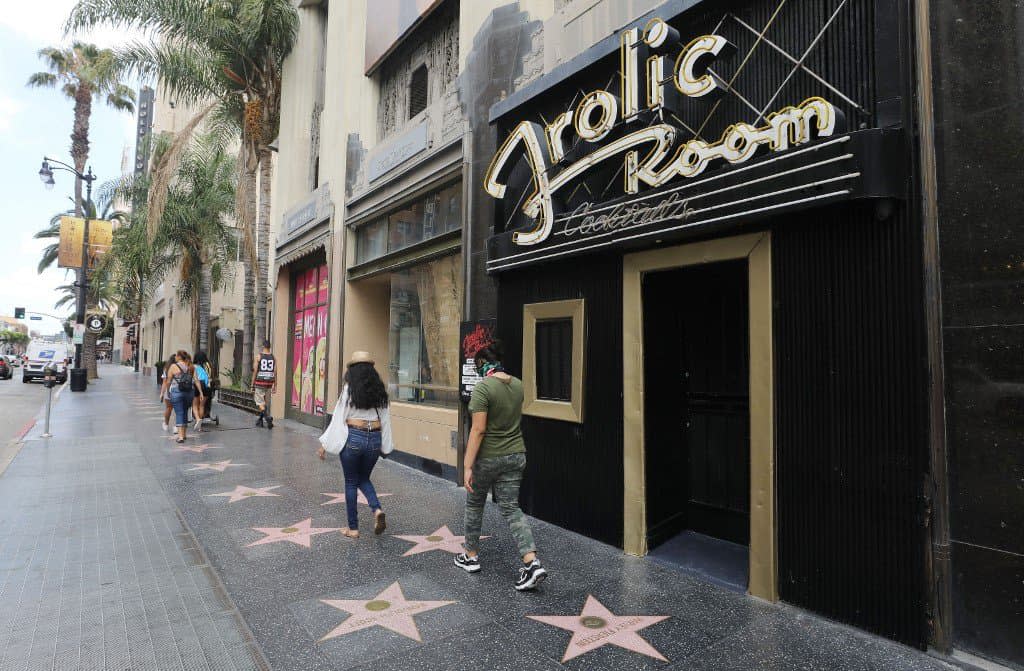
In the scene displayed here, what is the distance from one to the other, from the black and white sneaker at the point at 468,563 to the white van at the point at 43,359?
3586cm

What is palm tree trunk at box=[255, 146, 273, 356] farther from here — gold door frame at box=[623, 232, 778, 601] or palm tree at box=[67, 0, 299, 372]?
gold door frame at box=[623, 232, 778, 601]

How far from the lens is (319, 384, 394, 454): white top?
18.2 ft

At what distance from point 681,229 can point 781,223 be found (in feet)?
2.44

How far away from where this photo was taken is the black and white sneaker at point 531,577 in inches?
165

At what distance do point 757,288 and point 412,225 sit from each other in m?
6.78

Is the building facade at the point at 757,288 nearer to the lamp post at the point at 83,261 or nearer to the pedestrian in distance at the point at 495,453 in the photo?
the pedestrian in distance at the point at 495,453

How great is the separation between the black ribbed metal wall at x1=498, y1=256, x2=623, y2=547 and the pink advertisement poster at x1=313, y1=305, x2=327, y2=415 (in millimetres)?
8568

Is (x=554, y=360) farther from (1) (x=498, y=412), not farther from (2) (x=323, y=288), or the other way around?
(2) (x=323, y=288)

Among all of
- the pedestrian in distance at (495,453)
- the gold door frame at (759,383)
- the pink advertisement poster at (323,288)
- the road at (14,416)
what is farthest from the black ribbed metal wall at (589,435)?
the pink advertisement poster at (323,288)

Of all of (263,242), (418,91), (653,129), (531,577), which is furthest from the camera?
(263,242)

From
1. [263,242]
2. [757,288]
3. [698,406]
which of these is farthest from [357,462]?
[263,242]

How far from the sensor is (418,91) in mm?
10352

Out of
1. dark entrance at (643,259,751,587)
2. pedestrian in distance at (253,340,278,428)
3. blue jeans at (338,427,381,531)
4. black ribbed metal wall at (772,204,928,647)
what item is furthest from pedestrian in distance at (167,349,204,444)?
black ribbed metal wall at (772,204,928,647)

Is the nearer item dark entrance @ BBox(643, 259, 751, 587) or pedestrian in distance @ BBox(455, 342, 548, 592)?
pedestrian in distance @ BBox(455, 342, 548, 592)
